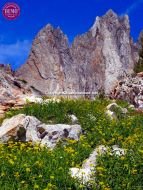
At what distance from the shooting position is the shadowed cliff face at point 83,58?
121312 mm

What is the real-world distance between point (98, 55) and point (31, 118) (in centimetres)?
11115

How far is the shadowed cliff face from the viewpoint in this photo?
121312 mm

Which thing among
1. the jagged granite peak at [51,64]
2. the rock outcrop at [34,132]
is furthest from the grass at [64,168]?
the jagged granite peak at [51,64]

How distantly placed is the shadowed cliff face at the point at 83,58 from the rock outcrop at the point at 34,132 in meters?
100.0

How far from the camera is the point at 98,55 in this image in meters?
129

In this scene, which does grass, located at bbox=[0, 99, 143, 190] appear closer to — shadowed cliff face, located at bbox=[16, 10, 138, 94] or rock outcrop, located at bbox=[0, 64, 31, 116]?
rock outcrop, located at bbox=[0, 64, 31, 116]

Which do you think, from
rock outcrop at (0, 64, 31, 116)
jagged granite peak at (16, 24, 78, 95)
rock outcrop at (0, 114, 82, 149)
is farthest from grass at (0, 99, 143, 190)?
jagged granite peak at (16, 24, 78, 95)

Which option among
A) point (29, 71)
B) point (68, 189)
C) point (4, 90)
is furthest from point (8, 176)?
point (29, 71)

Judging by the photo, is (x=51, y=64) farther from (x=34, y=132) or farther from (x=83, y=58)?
(x=34, y=132)

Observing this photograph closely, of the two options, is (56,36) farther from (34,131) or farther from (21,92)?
(34,131)

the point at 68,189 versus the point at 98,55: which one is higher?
the point at 98,55

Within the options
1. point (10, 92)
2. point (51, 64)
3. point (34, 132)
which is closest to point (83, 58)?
point (51, 64)

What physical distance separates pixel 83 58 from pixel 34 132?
11027 centimetres

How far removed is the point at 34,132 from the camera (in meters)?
17.5
